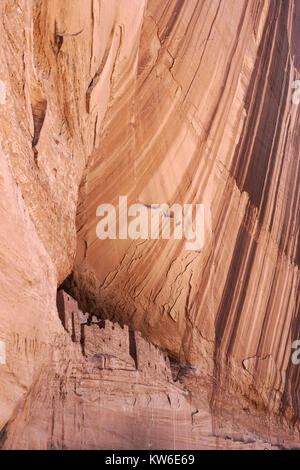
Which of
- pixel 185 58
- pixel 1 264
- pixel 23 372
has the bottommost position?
pixel 23 372

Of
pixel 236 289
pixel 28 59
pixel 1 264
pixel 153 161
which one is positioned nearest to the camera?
pixel 1 264

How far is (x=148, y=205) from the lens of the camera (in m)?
5.14

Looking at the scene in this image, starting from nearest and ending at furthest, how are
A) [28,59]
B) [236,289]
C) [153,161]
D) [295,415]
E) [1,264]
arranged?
1. [1,264]
2. [28,59]
3. [153,161]
4. [236,289]
5. [295,415]

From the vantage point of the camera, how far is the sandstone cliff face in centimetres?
359

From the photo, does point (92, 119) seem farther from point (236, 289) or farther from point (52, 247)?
point (236, 289)

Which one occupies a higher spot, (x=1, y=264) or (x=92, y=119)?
(x=92, y=119)

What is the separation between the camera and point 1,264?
11.1 feet

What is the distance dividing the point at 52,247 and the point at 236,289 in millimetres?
2364

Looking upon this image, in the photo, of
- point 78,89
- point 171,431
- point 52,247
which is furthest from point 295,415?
point 78,89

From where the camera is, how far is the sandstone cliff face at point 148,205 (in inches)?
141
